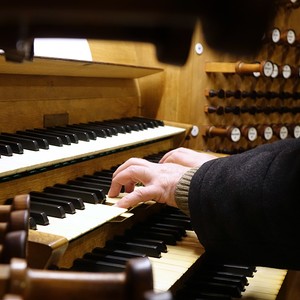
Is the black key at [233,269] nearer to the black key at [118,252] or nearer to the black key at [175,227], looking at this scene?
the black key at [175,227]

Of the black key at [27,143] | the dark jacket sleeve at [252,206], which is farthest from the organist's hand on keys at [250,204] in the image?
the black key at [27,143]

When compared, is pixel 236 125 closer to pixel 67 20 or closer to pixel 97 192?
pixel 97 192

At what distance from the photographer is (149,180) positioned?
1.24 m

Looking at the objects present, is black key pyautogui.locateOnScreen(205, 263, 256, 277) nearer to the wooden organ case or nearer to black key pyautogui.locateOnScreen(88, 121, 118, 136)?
the wooden organ case

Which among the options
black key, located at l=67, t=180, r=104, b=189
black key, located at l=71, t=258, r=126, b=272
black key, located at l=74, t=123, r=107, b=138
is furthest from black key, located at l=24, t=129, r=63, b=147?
black key, located at l=71, t=258, r=126, b=272

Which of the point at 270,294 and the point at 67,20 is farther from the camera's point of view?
the point at 270,294

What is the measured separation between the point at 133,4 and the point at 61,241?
2.18ft

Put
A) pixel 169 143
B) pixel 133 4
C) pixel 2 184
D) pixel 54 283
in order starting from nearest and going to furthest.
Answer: pixel 133 4 → pixel 54 283 → pixel 2 184 → pixel 169 143

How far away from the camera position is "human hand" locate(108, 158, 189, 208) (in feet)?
3.89

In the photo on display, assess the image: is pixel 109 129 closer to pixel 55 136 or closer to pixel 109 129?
pixel 109 129

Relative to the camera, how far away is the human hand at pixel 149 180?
1185mm

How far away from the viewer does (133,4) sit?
214 millimetres

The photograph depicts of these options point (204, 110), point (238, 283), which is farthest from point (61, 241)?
point (204, 110)

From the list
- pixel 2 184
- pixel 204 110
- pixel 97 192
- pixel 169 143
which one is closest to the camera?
pixel 2 184
